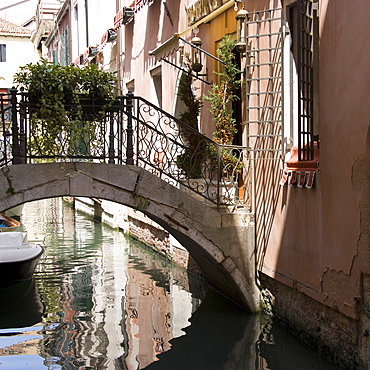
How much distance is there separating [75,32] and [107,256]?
1230 centimetres

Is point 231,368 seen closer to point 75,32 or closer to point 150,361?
point 150,361

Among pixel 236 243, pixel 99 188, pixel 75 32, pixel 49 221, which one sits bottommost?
pixel 49 221

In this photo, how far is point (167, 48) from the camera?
12828 mm

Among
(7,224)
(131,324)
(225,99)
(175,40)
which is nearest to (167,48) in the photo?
(175,40)

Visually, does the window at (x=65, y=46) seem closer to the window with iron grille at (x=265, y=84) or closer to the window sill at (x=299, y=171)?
the window with iron grille at (x=265, y=84)

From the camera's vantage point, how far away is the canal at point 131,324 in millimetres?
7633

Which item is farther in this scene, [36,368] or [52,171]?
[52,171]

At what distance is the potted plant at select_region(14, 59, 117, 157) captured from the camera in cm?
811

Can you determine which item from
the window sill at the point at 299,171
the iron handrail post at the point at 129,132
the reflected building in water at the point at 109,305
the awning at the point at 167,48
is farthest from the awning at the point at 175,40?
the reflected building in water at the point at 109,305

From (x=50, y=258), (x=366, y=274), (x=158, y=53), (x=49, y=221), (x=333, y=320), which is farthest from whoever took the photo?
(x=49, y=221)

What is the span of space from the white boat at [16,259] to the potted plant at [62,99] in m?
3.49

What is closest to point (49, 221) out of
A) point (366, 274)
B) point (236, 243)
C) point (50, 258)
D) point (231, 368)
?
point (50, 258)

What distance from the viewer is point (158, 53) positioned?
13.5 metres

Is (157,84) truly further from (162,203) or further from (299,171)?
(299,171)
